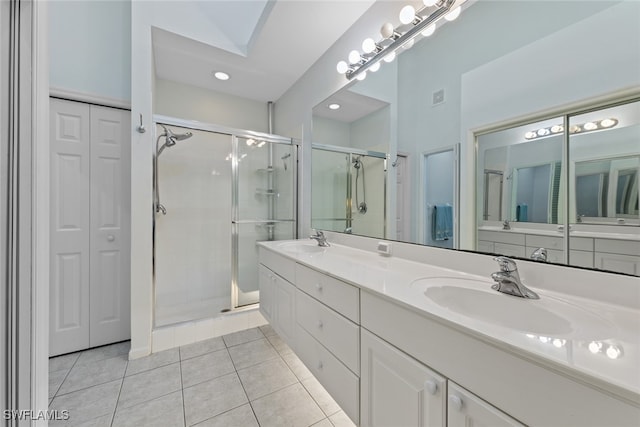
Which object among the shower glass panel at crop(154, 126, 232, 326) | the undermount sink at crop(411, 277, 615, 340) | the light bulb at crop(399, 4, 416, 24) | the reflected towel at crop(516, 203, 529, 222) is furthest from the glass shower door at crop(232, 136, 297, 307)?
the reflected towel at crop(516, 203, 529, 222)

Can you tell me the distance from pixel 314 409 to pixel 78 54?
9.82 ft

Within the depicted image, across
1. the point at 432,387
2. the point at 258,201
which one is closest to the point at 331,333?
the point at 432,387

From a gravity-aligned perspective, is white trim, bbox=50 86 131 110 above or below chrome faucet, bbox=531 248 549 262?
above

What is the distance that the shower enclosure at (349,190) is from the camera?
5.53ft

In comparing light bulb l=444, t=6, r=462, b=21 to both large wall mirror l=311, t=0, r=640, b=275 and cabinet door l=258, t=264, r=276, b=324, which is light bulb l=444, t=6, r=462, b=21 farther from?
cabinet door l=258, t=264, r=276, b=324

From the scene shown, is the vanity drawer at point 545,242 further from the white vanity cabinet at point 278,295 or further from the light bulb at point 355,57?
the light bulb at point 355,57

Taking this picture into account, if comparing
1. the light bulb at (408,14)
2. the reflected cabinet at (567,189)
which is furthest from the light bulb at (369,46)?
the reflected cabinet at (567,189)

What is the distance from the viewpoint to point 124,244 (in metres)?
2.04

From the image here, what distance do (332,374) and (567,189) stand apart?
120 centimetres

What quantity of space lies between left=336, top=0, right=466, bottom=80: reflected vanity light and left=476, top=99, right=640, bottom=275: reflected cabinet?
0.62 metres

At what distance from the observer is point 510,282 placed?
88 cm

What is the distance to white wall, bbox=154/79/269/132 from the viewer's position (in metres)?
2.52

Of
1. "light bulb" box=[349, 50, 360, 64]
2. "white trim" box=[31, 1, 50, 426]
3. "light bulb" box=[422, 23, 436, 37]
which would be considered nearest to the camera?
"white trim" box=[31, 1, 50, 426]

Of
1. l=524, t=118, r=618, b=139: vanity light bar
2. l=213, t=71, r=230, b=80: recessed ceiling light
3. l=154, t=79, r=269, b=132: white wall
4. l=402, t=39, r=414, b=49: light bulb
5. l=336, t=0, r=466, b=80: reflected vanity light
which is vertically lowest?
l=524, t=118, r=618, b=139: vanity light bar
